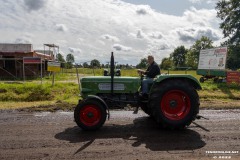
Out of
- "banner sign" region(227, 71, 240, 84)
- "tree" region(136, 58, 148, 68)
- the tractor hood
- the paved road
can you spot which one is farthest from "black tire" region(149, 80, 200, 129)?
"banner sign" region(227, 71, 240, 84)

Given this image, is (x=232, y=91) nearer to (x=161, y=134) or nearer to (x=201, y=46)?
(x=161, y=134)

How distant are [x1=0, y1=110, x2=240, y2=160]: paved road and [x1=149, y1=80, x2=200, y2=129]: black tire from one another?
0.28 metres

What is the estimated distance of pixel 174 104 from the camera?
785 cm

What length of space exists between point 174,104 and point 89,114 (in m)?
2.25

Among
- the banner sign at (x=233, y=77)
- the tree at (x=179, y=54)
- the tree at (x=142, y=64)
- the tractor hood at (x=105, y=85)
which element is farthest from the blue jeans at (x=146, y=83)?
the tree at (x=179, y=54)

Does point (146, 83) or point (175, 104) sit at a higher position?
point (146, 83)

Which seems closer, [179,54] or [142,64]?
[142,64]

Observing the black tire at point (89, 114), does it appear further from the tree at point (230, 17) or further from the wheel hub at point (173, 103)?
the tree at point (230, 17)

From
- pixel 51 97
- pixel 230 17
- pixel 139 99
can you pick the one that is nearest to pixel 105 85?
pixel 139 99

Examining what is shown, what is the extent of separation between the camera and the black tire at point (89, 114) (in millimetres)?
7449

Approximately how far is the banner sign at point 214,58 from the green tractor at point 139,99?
575 inches

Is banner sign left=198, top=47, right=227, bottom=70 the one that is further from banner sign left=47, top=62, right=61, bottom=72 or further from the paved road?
→ the paved road

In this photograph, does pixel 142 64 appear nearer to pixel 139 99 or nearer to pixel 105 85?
pixel 139 99

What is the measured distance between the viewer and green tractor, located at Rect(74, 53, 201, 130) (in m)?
7.51
